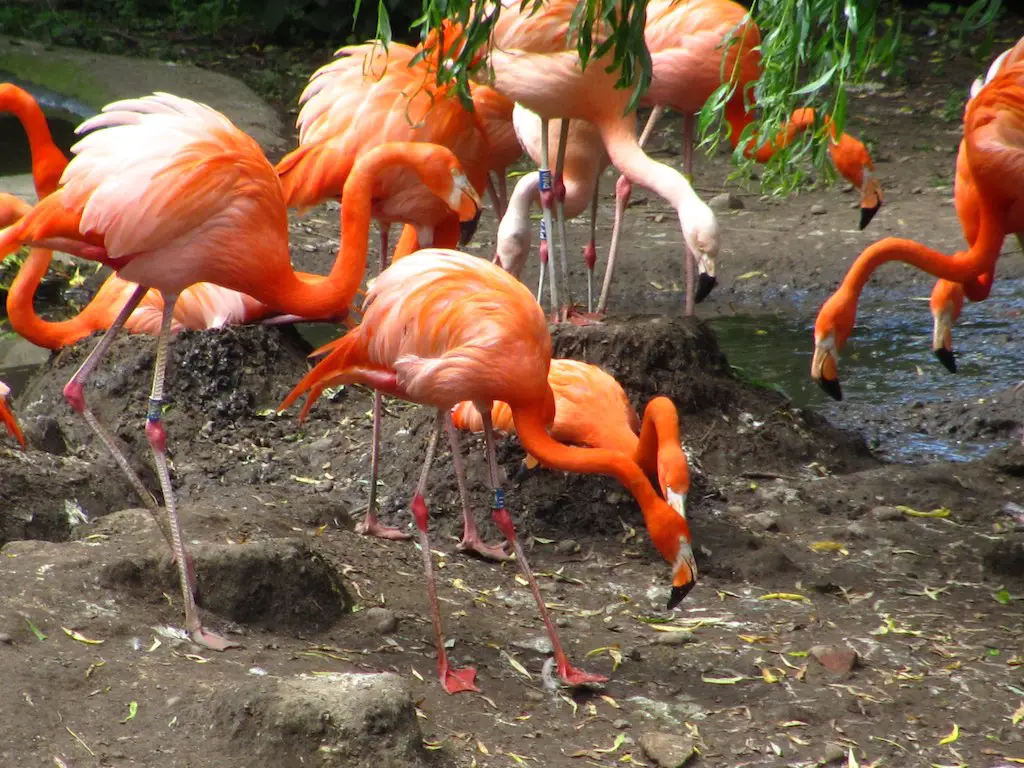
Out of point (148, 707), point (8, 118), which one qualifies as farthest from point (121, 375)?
point (8, 118)

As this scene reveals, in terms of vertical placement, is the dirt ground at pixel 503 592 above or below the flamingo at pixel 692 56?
below

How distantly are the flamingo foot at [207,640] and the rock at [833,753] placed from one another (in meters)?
1.47

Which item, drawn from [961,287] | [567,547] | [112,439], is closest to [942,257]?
[961,287]

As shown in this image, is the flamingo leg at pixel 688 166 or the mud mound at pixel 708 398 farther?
the flamingo leg at pixel 688 166

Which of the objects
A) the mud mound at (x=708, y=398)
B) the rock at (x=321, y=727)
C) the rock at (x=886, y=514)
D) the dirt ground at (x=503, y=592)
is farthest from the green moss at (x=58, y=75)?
the rock at (x=321, y=727)

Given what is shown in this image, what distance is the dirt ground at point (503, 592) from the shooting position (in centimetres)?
294

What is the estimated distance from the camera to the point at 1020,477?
4996 mm

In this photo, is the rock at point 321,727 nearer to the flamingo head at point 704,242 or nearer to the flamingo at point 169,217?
the flamingo at point 169,217

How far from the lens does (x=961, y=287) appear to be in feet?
17.5

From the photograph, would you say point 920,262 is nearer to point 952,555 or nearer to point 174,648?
point 952,555

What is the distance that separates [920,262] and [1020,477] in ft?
2.95

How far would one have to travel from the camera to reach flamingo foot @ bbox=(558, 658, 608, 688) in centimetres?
343

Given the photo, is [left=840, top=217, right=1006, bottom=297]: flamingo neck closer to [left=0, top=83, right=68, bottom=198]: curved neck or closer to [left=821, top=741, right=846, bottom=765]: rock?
[left=821, top=741, right=846, bottom=765]: rock

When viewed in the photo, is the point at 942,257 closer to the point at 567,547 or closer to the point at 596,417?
the point at 596,417
